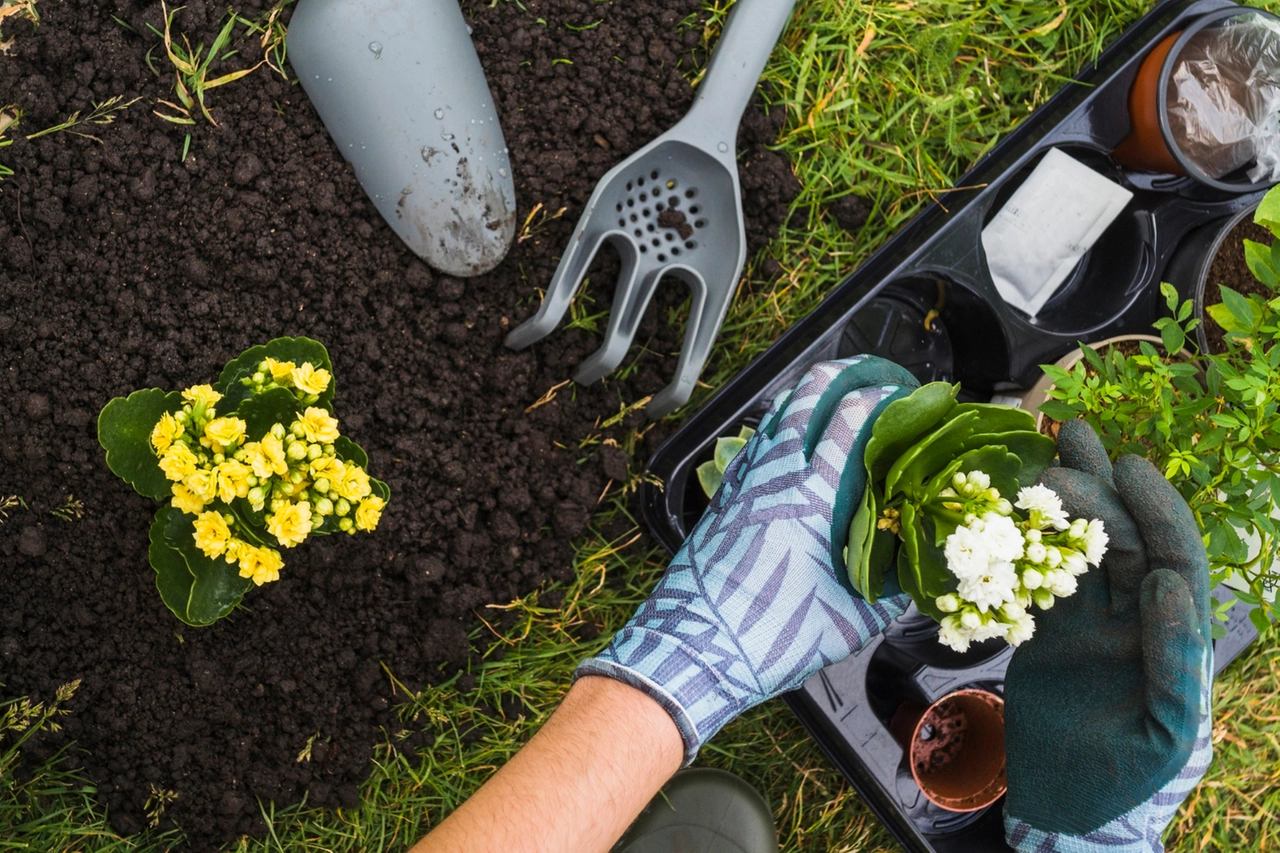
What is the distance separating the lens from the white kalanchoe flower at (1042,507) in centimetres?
76

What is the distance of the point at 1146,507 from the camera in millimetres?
863

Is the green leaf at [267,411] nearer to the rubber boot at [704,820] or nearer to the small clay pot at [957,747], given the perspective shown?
the rubber boot at [704,820]

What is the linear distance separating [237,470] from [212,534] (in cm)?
8

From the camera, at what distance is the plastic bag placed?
125cm

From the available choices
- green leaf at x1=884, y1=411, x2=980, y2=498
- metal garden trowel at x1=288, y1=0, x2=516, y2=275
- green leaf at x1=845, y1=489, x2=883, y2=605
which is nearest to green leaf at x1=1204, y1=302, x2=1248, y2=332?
green leaf at x1=884, y1=411, x2=980, y2=498

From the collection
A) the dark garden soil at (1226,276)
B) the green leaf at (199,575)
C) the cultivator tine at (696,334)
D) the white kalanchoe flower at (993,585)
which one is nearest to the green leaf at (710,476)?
the cultivator tine at (696,334)

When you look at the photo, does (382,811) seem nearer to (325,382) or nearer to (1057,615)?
(325,382)

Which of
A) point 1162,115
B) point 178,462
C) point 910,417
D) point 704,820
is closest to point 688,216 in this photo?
point 910,417

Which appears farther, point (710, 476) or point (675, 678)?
point (710, 476)

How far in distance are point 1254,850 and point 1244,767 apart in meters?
0.14

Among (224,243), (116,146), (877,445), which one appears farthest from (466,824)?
(116,146)

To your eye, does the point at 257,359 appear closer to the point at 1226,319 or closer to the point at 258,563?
the point at 258,563

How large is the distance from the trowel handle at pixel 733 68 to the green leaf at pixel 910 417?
1.89ft

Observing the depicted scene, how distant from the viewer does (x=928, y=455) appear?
2.80 ft
